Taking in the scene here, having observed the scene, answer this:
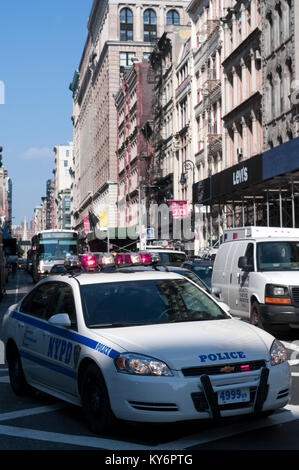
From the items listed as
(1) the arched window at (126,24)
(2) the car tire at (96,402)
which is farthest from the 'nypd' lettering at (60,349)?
(1) the arched window at (126,24)

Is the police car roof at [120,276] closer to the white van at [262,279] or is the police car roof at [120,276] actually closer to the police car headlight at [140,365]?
the police car headlight at [140,365]

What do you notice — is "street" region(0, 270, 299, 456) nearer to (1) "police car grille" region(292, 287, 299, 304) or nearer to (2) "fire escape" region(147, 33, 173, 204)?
(1) "police car grille" region(292, 287, 299, 304)

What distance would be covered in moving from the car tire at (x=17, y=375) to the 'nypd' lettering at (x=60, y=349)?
1180 mm

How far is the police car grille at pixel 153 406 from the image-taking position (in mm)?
6543

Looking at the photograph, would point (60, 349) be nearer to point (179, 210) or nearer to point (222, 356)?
point (222, 356)

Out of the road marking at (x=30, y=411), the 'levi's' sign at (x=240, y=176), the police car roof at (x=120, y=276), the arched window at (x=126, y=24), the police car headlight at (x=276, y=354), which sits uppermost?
the arched window at (x=126, y=24)

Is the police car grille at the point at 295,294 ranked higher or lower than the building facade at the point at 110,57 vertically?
lower

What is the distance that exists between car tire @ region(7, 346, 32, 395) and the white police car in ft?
0.08

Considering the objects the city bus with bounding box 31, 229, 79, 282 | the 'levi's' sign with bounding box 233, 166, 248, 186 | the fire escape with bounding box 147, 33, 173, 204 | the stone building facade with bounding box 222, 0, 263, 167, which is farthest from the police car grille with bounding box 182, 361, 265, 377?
the fire escape with bounding box 147, 33, 173, 204

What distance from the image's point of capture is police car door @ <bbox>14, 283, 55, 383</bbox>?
28.5ft

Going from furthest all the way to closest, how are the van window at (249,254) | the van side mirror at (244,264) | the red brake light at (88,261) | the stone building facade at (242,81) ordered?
the stone building facade at (242,81) < the red brake light at (88,261) < the van window at (249,254) < the van side mirror at (244,264)

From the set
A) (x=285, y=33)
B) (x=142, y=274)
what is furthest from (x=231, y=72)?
(x=142, y=274)

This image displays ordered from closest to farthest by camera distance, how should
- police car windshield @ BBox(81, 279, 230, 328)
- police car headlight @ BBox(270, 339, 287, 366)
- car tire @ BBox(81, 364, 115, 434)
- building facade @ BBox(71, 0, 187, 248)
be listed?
1. car tire @ BBox(81, 364, 115, 434)
2. police car headlight @ BBox(270, 339, 287, 366)
3. police car windshield @ BBox(81, 279, 230, 328)
4. building facade @ BBox(71, 0, 187, 248)

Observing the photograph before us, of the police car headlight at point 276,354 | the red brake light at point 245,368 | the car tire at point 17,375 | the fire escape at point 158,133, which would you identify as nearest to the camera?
the red brake light at point 245,368
